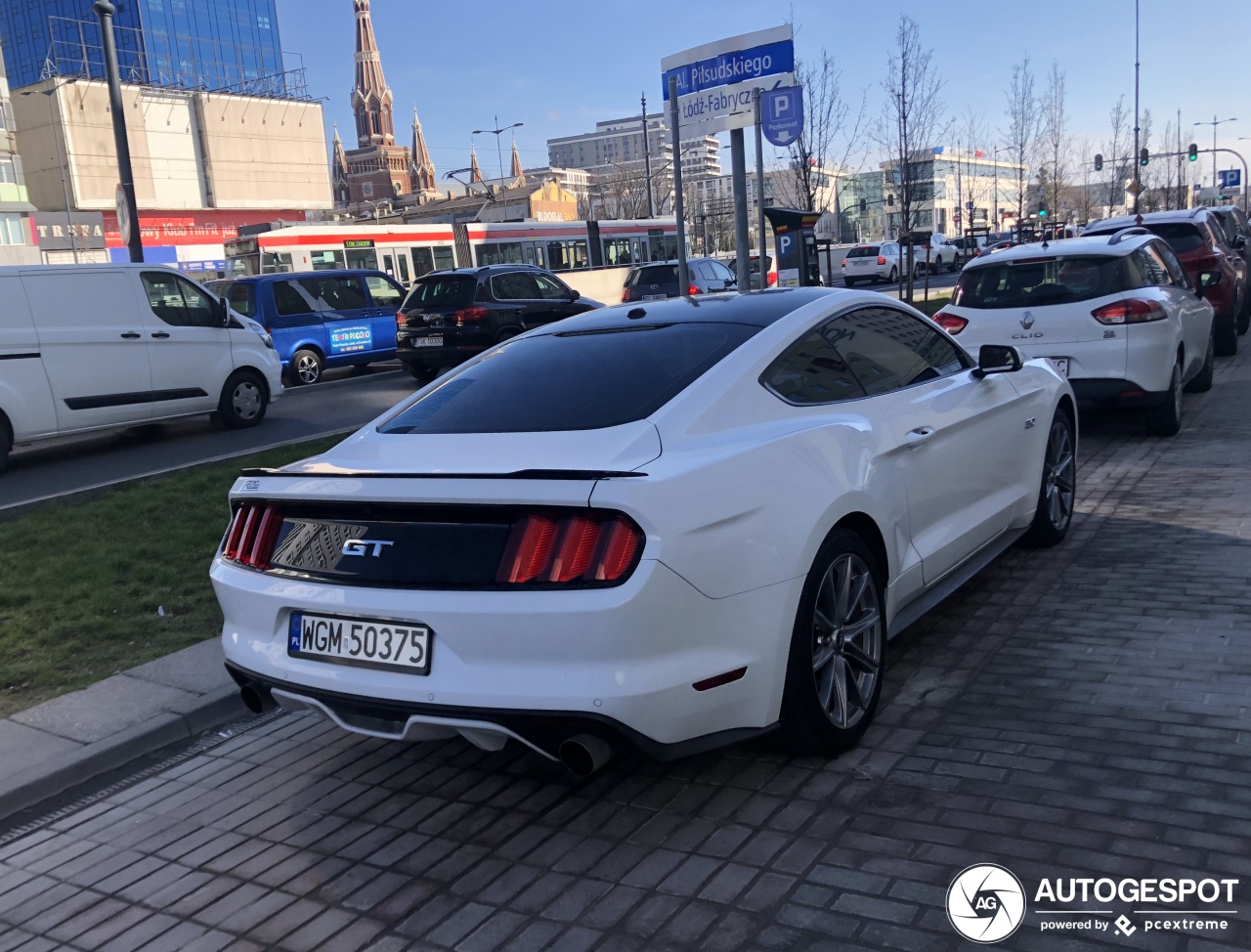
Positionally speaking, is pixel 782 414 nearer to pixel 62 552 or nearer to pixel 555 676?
pixel 555 676

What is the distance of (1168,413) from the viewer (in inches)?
355

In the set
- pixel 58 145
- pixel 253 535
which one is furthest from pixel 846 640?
pixel 58 145

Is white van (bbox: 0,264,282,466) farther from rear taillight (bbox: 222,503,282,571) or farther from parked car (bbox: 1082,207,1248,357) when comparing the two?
→ parked car (bbox: 1082,207,1248,357)

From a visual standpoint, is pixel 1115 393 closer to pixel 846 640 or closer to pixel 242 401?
pixel 846 640

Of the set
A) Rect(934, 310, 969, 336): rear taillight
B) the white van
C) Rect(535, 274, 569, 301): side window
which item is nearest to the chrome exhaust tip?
Rect(934, 310, 969, 336): rear taillight

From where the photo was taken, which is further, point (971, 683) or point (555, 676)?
point (971, 683)

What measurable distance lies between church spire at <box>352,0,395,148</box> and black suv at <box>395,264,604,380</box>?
144033mm

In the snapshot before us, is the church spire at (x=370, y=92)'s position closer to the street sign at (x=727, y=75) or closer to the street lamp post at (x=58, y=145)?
the street lamp post at (x=58, y=145)

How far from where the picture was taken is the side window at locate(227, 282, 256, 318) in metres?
18.0

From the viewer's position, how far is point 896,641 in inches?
194

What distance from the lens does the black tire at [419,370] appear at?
58.4 ft

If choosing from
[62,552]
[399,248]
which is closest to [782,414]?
[62,552]

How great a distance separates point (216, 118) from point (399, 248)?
42161mm

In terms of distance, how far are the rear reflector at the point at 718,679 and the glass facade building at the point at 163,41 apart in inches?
2762
